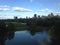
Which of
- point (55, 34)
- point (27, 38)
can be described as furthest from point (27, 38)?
point (55, 34)

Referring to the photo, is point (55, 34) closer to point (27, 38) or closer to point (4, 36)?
point (27, 38)

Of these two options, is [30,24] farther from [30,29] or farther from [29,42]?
[29,42]

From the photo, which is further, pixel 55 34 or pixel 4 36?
pixel 55 34

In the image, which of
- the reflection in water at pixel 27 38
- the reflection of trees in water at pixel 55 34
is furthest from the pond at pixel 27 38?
the reflection of trees in water at pixel 55 34

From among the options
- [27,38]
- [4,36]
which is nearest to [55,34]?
[27,38]

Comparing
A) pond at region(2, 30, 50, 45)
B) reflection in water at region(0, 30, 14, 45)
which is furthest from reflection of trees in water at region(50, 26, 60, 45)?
reflection in water at region(0, 30, 14, 45)

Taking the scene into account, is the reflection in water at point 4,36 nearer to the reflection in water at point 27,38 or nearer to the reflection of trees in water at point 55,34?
the reflection in water at point 27,38

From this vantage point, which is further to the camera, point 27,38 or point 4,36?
point 27,38

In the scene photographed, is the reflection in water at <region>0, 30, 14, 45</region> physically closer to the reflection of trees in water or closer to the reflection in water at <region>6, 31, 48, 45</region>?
the reflection in water at <region>6, 31, 48, 45</region>
